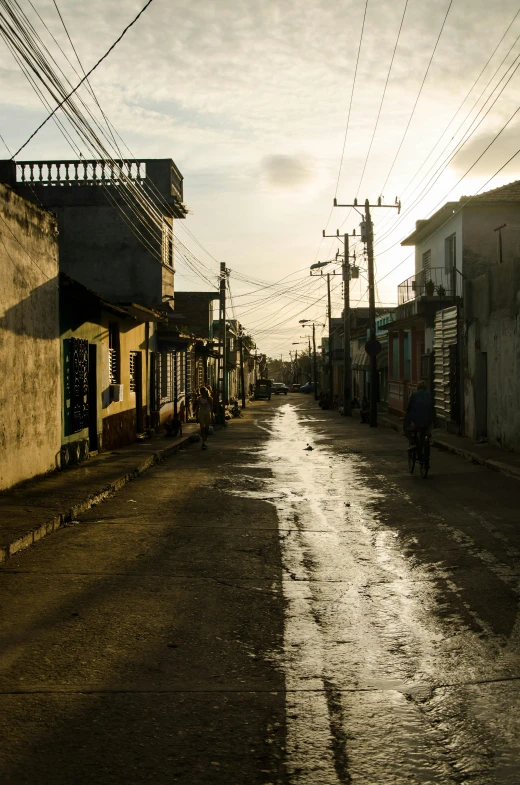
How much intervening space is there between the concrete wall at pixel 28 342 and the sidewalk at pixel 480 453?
8.33 meters

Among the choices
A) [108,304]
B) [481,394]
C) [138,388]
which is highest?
[108,304]

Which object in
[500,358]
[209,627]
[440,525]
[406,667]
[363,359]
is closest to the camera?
[406,667]

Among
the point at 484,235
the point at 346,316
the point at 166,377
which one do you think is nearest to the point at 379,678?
the point at 166,377

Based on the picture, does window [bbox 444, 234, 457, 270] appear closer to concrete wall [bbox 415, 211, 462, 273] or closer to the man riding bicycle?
concrete wall [bbox 415, 211, 462, 273]

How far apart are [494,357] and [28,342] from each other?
12458 mm

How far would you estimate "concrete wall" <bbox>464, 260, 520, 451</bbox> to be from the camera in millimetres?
18812

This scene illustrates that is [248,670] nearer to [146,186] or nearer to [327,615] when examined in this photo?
[327,615]

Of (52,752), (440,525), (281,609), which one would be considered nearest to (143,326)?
(440,525)

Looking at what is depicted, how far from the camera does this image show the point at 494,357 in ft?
68.3

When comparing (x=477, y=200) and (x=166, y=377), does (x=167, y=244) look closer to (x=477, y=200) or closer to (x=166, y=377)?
(x=166, y=377)

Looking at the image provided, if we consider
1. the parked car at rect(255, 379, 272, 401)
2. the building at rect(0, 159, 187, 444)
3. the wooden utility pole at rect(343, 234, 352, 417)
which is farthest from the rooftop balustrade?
the parked car at rect(255, 379, 272, 401)

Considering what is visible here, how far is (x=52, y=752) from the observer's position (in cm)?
380

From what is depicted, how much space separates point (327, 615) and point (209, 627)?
3.04 ft

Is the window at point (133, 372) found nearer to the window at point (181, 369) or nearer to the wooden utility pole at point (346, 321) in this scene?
the window at point (181, 369)
